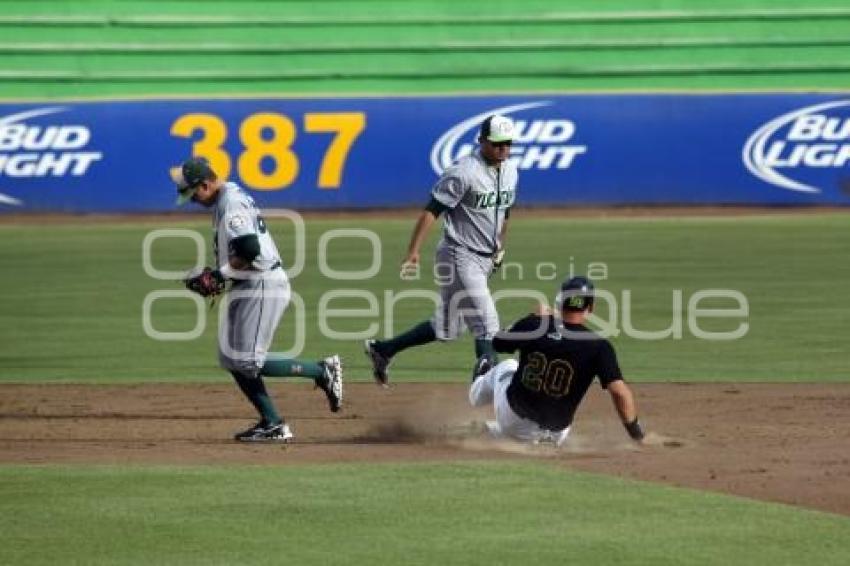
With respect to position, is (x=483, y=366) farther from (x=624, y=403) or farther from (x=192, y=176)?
(x=192, y=176)

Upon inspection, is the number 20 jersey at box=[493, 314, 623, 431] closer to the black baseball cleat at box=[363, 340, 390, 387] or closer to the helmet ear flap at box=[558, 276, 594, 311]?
the helmet ear flap at box=[558, 276, 594, 311]

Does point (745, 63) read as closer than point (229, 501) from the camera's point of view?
No

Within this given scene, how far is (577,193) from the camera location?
3170cm

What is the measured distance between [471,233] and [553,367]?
9.55ft

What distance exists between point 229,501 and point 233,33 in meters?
25.4

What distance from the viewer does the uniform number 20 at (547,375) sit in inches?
470

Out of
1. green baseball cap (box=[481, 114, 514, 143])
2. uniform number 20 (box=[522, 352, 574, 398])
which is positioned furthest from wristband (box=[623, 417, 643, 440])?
green baseball cap (box=[481, 114, 514, 143])

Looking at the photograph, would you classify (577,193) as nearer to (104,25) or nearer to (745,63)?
(745,63)

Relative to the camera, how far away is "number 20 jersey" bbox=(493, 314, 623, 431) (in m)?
11.8

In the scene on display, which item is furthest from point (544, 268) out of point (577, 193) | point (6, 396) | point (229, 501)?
point (229, 501)

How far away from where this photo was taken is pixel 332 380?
1352 cm

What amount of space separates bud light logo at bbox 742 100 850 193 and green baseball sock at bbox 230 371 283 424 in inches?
771

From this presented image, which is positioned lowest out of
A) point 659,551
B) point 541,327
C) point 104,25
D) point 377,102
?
point 659,551

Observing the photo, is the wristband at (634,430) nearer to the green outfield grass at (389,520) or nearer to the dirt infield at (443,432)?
the dirt infield at (443,432)
